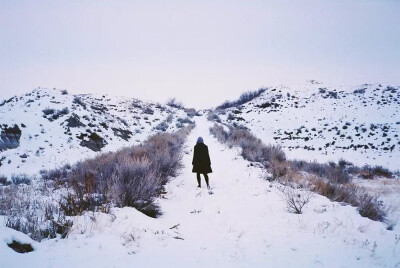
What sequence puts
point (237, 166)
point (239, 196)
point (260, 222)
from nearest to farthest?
1. point (260, 222)
2. point (239, 196)
3. point (237, 166)

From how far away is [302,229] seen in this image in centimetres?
462

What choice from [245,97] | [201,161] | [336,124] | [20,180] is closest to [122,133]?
[20,180]

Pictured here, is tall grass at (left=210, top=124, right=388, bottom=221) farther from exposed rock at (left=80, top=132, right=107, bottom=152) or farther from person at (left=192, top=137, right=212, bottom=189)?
exposed rock at (left=80, top=132, right=107, bottom=152)

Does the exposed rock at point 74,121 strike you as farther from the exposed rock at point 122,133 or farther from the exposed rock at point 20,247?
the exposed rock at point 20,247

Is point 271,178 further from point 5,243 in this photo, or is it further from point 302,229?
point 5,243

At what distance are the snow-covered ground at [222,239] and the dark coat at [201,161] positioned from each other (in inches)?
74.6

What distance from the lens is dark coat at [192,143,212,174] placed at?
7.94m

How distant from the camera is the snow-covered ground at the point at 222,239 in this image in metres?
3.07

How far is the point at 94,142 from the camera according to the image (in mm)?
16922

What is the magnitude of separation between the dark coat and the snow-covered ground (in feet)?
6.22

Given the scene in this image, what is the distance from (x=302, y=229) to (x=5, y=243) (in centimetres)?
442

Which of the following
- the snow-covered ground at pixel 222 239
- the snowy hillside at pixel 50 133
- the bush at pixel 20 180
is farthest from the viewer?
the snowy hillside at pixel 50 133

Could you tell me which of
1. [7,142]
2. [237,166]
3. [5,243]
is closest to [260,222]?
[5,243]

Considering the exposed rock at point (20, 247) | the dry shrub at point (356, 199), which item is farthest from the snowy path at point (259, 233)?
the exposed rock at point (20, 247)
